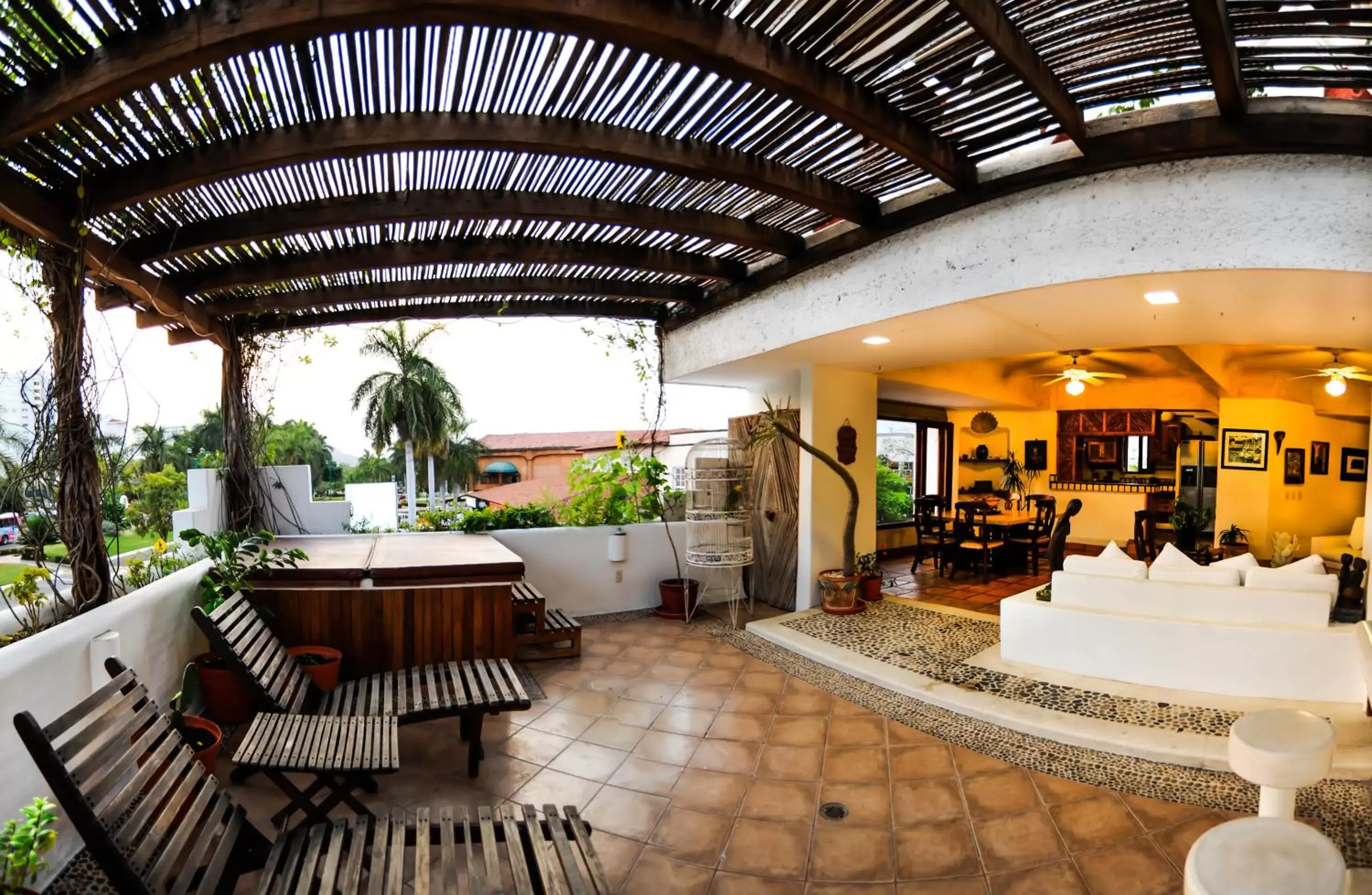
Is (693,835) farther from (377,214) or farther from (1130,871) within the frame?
(377,214)

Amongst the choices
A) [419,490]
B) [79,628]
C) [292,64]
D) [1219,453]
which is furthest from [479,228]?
[419,490]

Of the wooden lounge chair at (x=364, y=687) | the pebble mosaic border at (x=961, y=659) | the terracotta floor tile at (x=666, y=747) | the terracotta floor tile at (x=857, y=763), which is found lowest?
the terracotta floor tile at (x=666, y=747)

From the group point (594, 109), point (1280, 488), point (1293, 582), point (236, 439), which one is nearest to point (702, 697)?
point (594, 109)

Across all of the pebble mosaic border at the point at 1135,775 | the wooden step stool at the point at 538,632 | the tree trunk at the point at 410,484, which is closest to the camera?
the pebble mosaic border at the point at 1135,775

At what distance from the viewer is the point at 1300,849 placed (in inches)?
44.7

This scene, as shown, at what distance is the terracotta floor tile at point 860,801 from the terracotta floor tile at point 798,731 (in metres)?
0.46

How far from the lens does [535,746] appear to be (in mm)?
3613

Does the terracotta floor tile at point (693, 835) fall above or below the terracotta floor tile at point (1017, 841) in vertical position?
below

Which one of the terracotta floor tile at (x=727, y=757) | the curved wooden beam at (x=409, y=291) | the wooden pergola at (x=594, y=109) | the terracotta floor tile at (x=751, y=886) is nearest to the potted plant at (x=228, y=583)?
the wooden pergola at (x=594, y=109)

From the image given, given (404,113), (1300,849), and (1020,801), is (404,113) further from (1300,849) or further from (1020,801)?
(1020,801)

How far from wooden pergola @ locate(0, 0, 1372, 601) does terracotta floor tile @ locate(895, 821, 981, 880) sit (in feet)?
10.2

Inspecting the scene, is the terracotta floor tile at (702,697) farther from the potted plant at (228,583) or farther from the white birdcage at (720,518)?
the potted plant at (228,583)

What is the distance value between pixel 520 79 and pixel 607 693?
3633mm

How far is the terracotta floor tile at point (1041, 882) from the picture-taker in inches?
93.8
